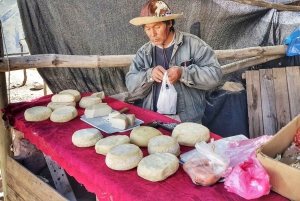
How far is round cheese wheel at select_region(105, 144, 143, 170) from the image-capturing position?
1474 mm

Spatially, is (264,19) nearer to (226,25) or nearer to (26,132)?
(226,25)

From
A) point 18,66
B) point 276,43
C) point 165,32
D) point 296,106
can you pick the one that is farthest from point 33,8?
point 276,43

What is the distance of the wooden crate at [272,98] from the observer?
372 cm

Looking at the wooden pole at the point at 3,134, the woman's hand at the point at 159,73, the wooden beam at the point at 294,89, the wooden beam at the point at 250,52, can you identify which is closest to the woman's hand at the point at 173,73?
the woman's hand at the point at 159,73

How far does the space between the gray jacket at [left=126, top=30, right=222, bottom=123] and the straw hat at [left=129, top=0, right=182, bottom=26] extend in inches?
12.1

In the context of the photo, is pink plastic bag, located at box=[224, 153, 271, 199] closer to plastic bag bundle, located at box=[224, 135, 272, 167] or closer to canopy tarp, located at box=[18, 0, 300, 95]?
plastic bag bundle, located at box=[224, 135, 272, 167]

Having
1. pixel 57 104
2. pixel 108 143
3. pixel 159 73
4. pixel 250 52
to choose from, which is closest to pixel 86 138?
pixel 108 143

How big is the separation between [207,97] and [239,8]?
4.75ft

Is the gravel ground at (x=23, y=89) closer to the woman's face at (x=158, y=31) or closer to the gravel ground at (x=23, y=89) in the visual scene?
the gravel ground at (x=23, y=89)

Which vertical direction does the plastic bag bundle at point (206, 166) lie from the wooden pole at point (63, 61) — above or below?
below

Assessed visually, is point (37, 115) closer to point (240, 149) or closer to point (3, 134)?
point (3, 134)

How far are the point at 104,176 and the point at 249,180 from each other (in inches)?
27.4

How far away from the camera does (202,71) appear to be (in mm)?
2652

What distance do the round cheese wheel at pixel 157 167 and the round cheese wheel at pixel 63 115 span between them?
36.9 inches
